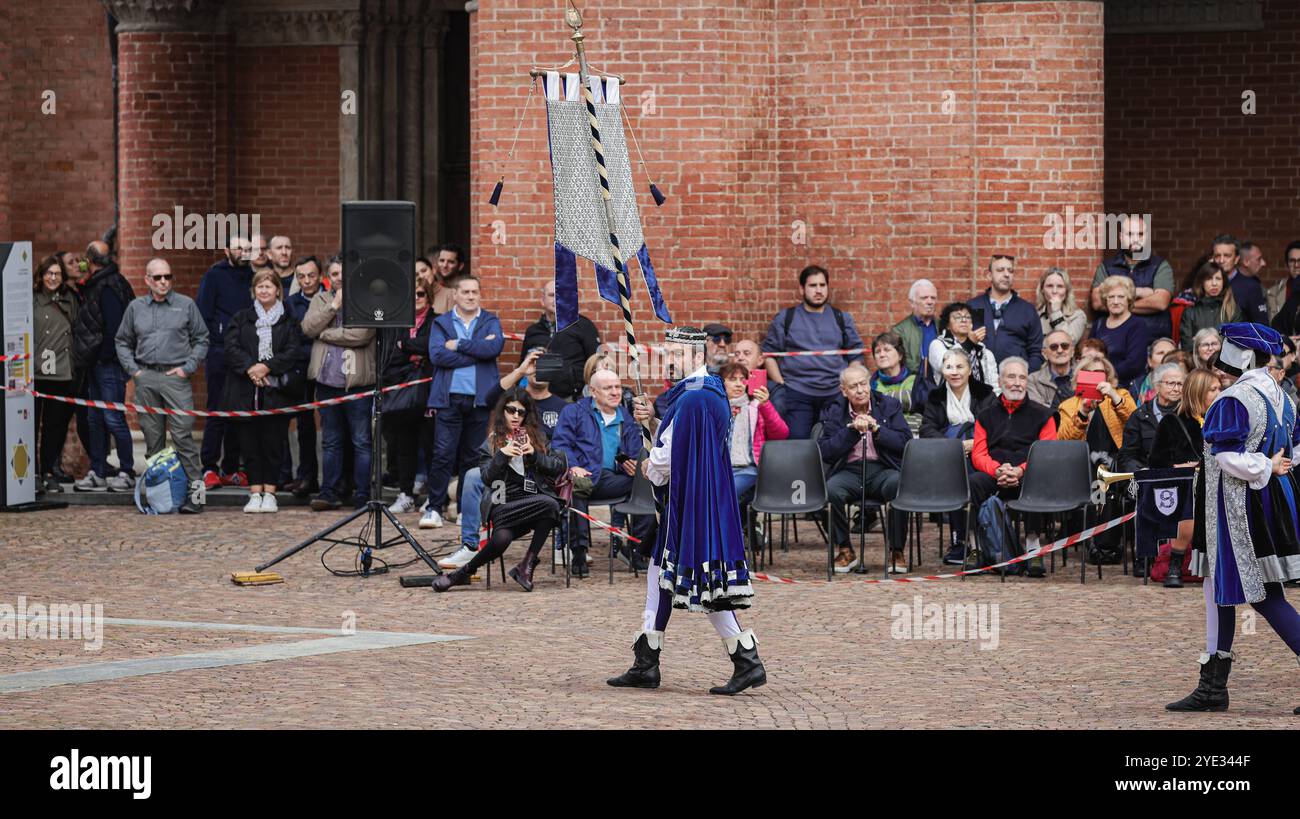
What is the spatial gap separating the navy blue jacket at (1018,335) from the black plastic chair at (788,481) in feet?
7.52

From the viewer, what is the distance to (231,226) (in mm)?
22234

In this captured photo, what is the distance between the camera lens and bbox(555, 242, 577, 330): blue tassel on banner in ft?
45.9

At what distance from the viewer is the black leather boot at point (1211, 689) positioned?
9.07m

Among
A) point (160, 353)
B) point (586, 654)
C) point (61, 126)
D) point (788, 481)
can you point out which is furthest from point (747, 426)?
point (61, 126)

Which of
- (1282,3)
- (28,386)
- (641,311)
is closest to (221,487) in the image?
(28,386)

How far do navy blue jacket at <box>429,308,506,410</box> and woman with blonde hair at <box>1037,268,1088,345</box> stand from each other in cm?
437

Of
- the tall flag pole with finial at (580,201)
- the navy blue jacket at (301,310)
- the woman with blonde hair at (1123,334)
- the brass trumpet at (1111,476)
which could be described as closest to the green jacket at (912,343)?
the woman with blonde hair at (1123,334)

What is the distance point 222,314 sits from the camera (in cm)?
1777

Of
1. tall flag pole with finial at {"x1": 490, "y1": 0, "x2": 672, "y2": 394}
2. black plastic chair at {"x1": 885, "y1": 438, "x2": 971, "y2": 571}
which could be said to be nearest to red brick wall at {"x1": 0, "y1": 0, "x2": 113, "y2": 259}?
tall flag pole with finial at {"x1": 490, "y1": 0, "x2": 672, "y2": 394}

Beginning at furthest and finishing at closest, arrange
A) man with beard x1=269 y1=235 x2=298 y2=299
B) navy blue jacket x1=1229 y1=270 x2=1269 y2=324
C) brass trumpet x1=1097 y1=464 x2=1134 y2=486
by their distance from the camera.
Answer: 1. man with beard x1=269 y1=235 x2=298 y2=299
2. navy blue jacket x1=1229 y1=270 x2=1269 y2=324
3. brass trumpet x1=1097 y1=464 x2=1134 y2=486

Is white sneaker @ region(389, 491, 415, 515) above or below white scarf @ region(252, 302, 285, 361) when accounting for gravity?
below

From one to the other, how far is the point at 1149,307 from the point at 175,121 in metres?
11.4

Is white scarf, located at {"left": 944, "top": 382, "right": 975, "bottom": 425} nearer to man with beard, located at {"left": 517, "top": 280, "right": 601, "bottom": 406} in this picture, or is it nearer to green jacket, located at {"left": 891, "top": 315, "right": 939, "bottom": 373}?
green jacket, located at {"left": 891, "top": 315, "right": 939, "bottom": 373}

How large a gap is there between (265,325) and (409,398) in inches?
58.2
